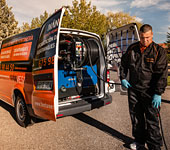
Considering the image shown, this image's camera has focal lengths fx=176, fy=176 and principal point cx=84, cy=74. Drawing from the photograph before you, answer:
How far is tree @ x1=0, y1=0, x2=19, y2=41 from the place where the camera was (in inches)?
1008

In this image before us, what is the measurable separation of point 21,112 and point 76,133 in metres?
1.45

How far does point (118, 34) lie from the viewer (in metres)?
5.08

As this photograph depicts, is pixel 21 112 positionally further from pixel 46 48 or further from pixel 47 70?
pixel 46 48

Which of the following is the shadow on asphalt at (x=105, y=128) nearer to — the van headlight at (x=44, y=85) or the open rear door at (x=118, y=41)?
the open rear door at (x=118, y=41)

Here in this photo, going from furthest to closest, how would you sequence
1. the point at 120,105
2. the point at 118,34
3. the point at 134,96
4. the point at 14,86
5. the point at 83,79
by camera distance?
the point at 120,105 < the point at 118,34 < the point at 83,79 < the point at 14,86 < the point at 134,96

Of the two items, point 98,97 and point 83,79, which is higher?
point 83,79

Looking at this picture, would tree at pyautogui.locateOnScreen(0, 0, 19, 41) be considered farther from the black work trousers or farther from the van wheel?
the black work trousers

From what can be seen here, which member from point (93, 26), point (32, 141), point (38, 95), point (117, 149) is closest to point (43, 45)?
point (38, 95)

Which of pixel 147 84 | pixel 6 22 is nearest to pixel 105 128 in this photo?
pixel 147 84

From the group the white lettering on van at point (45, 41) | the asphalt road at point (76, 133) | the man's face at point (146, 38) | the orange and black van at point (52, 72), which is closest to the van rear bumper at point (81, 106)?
the orange and black van at point (52, 72)

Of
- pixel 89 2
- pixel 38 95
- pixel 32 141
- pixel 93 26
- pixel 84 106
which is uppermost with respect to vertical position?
pixel 89 2

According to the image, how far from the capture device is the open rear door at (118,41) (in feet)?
14.8

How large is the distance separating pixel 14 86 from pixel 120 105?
3.36 m

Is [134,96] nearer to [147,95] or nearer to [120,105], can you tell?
[147,95]
